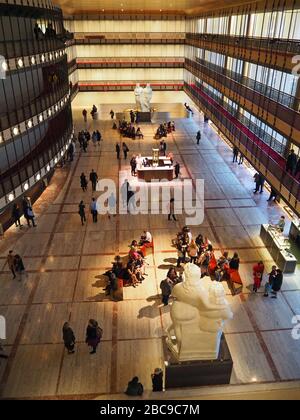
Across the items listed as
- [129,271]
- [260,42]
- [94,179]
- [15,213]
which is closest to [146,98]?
[94,179]

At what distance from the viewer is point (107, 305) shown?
47.9ft

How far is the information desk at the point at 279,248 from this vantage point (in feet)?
53.7

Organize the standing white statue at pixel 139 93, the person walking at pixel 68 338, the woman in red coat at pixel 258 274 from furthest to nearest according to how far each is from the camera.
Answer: the standing white statue at pixel 139 93, the woman in red coat at pixel 258 274, the person walking at pixel 68 338

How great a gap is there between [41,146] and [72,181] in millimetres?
5151

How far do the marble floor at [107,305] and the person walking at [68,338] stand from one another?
294 millimetres

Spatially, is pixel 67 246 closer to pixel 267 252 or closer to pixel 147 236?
pixel 147 236

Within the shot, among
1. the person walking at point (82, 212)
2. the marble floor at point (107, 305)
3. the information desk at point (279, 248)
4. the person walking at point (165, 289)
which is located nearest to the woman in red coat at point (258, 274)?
the marble floor at point (107, 305)

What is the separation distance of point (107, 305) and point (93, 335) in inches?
104

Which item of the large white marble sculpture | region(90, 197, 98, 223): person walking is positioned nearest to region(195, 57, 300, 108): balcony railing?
the large white marble sculpture

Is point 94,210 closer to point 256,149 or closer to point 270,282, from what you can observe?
point 256,149

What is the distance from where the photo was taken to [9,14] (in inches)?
647

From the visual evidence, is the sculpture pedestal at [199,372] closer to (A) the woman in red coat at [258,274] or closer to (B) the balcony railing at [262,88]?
(A) the woman in red coat at [258,274]

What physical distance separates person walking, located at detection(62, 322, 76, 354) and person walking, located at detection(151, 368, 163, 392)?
2.94 meters
